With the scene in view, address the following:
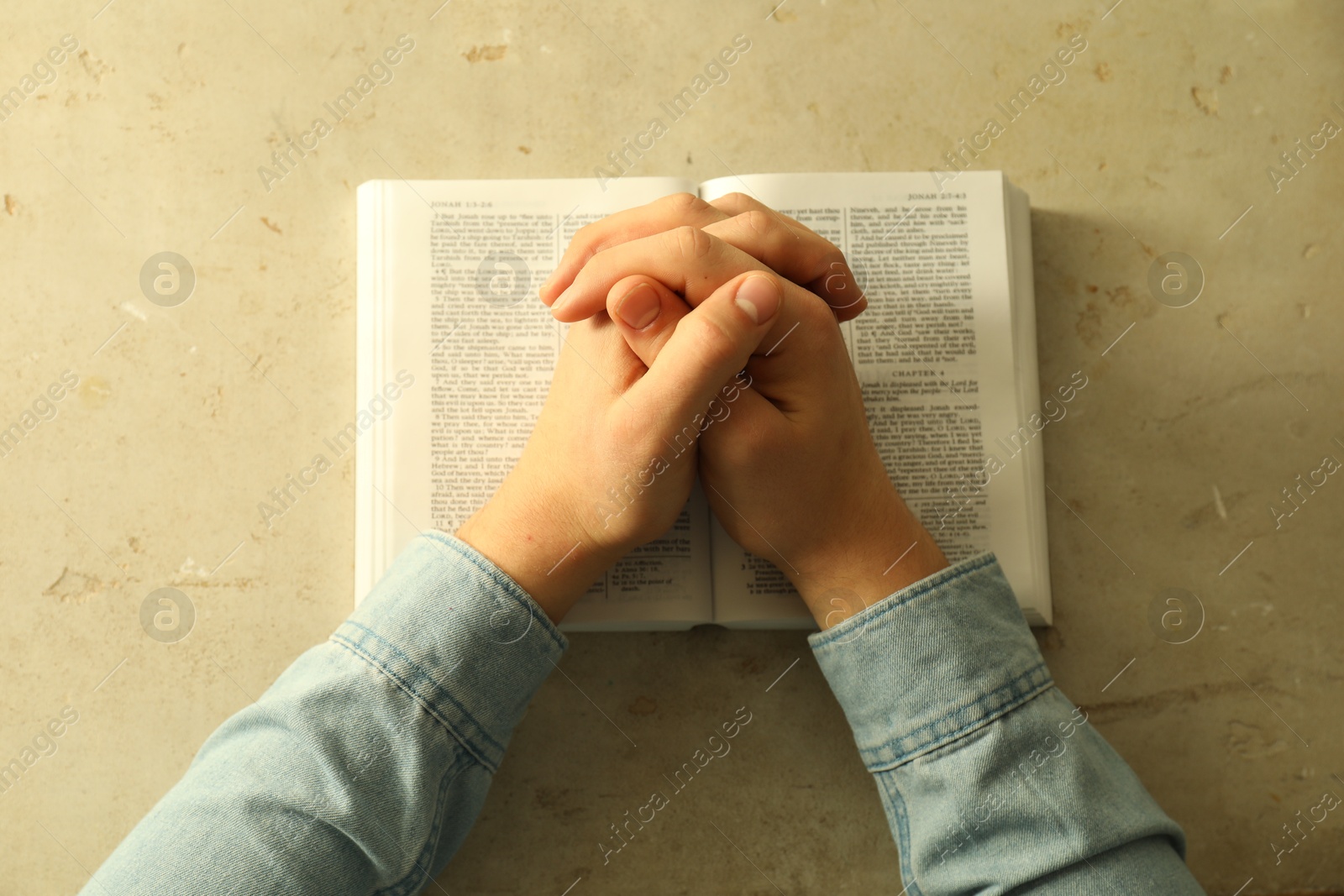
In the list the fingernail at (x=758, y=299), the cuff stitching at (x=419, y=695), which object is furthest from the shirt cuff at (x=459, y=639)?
the fingernail at (x=758, y=299)

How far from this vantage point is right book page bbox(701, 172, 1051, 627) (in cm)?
76

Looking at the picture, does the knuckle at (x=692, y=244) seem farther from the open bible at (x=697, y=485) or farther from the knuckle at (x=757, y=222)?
the open bible at (x=697, y=485)

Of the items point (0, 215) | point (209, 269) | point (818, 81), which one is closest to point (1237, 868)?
point (818, 81)

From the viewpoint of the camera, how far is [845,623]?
0.63 metres

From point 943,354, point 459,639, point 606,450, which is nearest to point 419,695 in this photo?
point 459,639

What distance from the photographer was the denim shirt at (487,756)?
1.71ft

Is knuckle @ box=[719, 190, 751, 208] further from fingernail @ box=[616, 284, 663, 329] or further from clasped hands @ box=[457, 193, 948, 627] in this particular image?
fingernail @ box=[616, 284, 663, 329]

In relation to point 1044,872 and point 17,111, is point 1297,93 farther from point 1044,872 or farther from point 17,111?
point 17,111

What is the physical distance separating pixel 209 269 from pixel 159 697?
1.32ft

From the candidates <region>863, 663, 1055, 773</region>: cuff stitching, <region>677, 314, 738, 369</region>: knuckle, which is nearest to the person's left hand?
<region>677, 314, 738, 369</region>: knuckle

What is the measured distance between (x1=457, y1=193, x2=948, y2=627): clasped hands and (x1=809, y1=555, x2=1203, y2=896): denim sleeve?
4cm

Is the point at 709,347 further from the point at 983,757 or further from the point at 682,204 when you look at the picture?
the point at 983,757

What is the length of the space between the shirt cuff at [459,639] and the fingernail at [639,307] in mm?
206

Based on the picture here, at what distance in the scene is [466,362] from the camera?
30.0 inches
